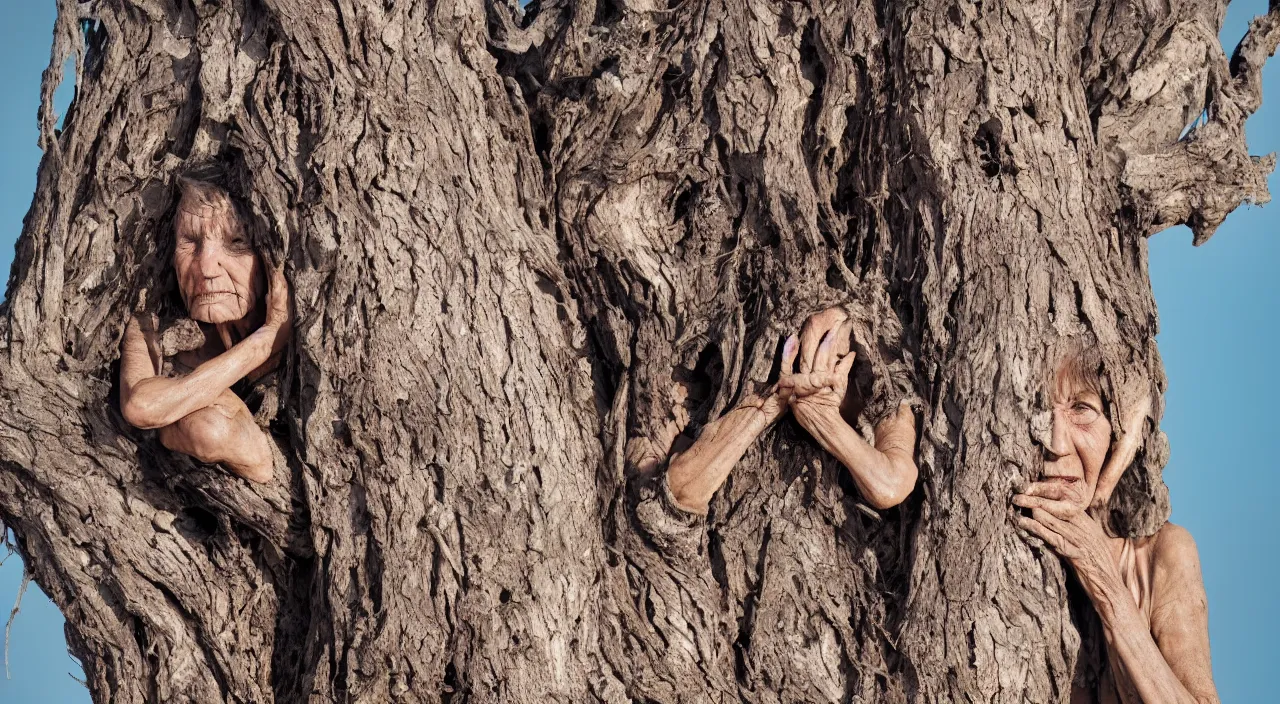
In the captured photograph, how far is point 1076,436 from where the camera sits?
450cm

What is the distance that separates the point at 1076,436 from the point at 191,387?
111 inches

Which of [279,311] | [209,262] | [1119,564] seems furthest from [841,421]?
[209,262]

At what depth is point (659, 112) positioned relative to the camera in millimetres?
4816

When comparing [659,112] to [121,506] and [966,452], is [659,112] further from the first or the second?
[121,506]

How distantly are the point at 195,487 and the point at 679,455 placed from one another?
1.60m

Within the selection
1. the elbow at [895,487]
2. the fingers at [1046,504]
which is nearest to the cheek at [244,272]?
the elbow at [895,487]

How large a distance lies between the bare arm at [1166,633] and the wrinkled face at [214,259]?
2.96m

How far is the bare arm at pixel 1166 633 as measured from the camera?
174 inches

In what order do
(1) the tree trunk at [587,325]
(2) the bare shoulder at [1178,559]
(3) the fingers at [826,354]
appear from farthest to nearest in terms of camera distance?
1. (2) the bare shoulder at [1178,559]
2. (3) the fingers at [826,354]
3. (1) the tree trunk at [587,325]

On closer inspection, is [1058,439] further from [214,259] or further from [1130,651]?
[214,259]

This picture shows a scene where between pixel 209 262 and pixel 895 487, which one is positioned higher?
pixel 209 262

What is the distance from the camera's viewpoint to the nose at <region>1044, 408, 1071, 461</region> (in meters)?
4.46

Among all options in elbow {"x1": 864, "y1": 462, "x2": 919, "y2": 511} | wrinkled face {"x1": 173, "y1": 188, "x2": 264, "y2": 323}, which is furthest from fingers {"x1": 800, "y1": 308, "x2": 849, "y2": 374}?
wrinkled face {"x1": 173, "y1": 188, "x2": 264, "y2": 323}

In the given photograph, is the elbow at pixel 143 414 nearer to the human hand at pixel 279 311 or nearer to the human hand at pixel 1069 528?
the human hand at pixel 279 311
